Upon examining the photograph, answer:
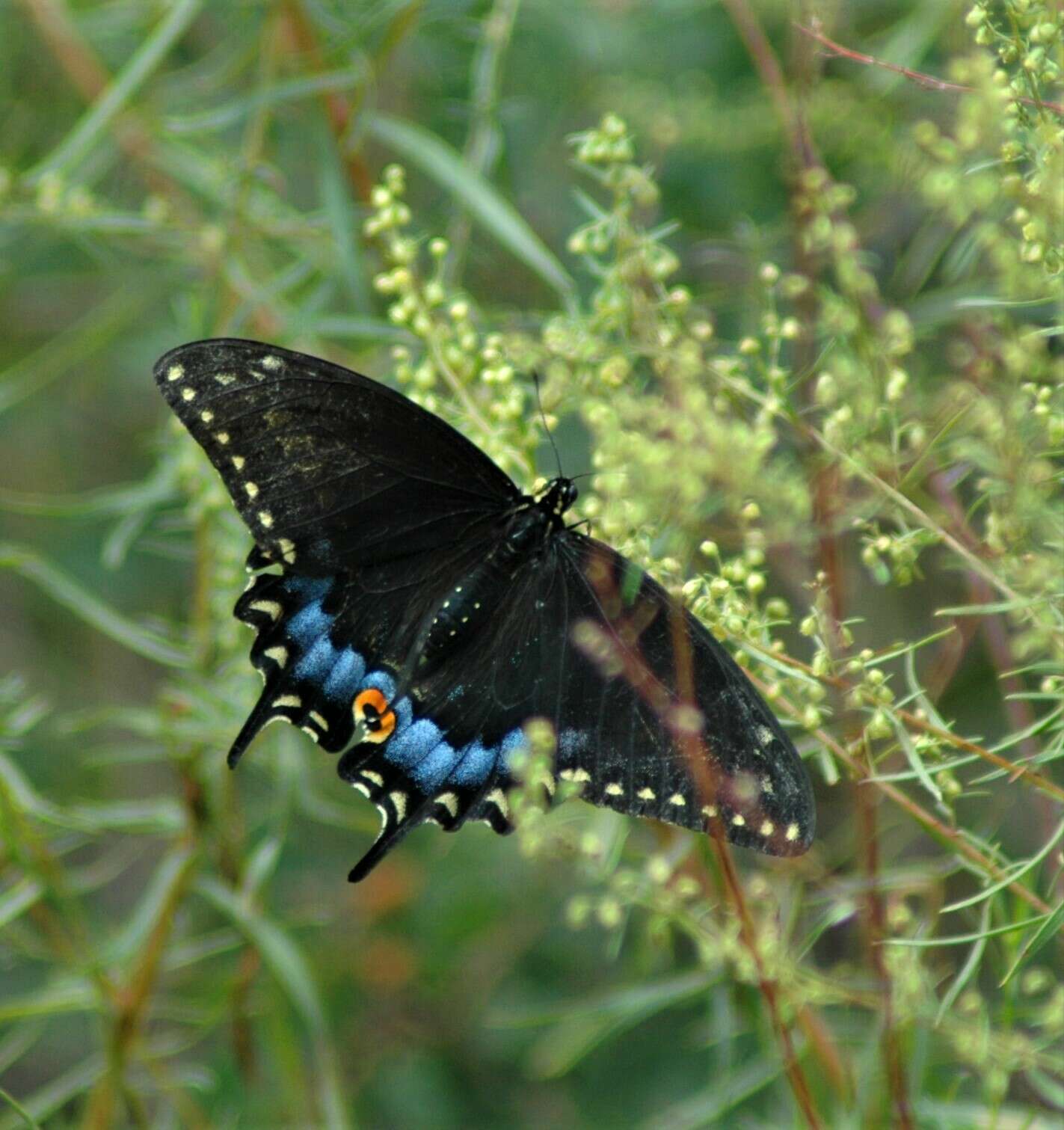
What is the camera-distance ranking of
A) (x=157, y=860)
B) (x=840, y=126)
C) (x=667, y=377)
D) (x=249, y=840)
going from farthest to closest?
(x=157, y=860)
(x=249, y=840)
(x=840, y=126)
(x=667, y=377)

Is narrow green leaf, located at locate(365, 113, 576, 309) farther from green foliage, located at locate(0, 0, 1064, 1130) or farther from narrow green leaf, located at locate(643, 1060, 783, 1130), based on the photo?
narrow green leaf, located at locate(643, 1060, 783, 1130)

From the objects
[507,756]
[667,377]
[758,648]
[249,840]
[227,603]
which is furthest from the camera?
[249,840]

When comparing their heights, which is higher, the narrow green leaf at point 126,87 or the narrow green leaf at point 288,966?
the narrow green leaf at point 126,87

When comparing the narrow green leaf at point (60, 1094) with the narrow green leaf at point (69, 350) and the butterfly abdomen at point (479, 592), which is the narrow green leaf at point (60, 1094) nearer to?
the butterfly abdomen at point (479, 592)

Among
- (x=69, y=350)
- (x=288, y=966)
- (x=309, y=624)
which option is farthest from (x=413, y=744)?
(x=69, y=350)

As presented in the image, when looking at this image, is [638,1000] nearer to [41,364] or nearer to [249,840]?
[249,840]

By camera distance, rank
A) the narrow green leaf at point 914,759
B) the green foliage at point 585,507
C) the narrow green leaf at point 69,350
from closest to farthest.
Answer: the narrow green leaf at point 914,759
the green foliage at point 585,507
the narrow green leaf at point 69,350

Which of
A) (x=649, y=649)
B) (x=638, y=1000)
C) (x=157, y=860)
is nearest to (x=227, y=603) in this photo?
(x=649, y=649)

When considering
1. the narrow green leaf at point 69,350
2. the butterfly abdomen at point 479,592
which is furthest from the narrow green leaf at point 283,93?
the butterfly abdomen at point 479,592
